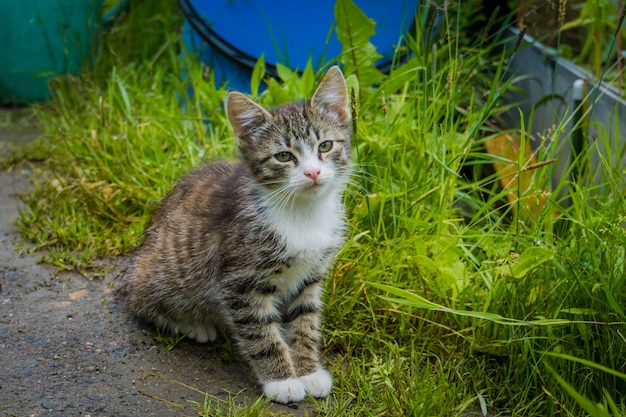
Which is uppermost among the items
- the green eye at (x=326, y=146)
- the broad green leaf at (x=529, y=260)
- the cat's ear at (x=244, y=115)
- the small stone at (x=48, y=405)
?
the cat's ear at (x=244, y=115)

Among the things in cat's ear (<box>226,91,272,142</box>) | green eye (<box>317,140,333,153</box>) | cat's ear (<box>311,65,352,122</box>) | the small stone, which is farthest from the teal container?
the small stone

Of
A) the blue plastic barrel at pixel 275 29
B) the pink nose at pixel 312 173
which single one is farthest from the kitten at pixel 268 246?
the blue plastic barrel at pixel 275 29

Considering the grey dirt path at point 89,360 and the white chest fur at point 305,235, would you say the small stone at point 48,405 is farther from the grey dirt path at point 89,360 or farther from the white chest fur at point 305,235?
the white chest fur at point 305,235

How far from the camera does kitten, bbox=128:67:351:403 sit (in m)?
2.85

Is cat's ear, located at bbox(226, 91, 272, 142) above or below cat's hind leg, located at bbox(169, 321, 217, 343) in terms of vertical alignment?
above

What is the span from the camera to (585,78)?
4039 mm

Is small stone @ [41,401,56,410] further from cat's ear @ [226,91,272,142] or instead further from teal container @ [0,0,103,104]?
teal container @ [0,0,103,104]

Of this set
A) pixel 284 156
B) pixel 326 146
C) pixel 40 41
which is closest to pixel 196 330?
pixel 284 156

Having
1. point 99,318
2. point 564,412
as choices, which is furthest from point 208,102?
point 564,412

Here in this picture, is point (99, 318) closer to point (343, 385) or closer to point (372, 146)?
point (343, 385)

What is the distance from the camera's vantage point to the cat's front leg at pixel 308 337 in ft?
9.27

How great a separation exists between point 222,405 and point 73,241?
152 centimetres

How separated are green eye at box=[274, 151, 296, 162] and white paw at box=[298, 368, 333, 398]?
82 centimetres

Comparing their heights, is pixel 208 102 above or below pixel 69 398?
above
